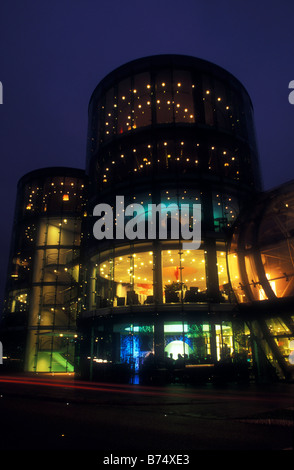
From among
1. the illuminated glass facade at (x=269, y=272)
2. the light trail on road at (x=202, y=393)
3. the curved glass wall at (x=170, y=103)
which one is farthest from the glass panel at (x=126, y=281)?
the curved glass wall at (x=170, y=103)

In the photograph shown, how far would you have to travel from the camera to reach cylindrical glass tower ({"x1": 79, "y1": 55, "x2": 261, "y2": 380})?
24.4 m

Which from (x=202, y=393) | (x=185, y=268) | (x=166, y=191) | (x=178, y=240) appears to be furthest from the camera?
(x=166, y=191)

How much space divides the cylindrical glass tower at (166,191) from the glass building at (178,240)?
9 centimetres

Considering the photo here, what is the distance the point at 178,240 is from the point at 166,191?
4.33 meters

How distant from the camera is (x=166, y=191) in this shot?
27.8 m

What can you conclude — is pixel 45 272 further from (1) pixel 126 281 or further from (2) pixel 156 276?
(2) pixel 156 276

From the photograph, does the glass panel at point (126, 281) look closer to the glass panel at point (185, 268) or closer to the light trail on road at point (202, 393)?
the glass panel at point (185, 268)

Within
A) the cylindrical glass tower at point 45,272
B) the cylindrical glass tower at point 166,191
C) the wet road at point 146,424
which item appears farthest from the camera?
the cylindrical glass tower at point 45,272

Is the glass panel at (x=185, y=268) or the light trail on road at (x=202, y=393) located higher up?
the glass panel at (x=185, y=268)

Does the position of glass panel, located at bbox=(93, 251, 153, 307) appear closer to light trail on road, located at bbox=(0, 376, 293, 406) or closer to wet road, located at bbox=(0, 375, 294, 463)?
light trail on road, located at bbox=(0, 376, 293, 406)

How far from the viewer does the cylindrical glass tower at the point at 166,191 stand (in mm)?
24438

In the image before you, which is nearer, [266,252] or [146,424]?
[146,424]

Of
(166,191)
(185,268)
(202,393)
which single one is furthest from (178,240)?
(202,393)

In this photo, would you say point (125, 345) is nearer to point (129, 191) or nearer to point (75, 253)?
point (129, 191)
